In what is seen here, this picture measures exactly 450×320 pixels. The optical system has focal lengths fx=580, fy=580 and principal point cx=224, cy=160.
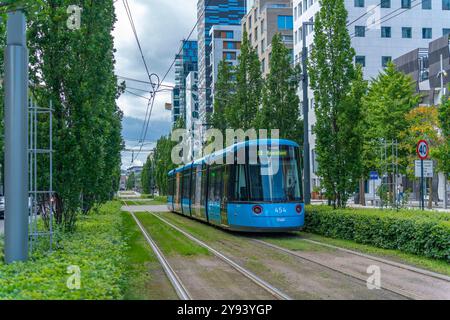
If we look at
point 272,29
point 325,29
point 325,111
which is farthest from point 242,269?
point 272,29

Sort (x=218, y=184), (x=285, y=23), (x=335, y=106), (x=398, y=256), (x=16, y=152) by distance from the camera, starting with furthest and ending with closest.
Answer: (x=285, y=23)
(x=218, y=184)
(x=335, y=106)
(x=398, y=256)
(x=16, y=152)

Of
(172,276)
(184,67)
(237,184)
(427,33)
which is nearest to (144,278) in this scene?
(172,276)

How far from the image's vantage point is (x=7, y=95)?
9492 millimetres

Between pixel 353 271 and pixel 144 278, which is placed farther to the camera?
pixel 353 271

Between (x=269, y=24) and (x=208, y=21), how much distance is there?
173ft

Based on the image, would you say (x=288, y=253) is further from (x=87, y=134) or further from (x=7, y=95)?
(x=7, y=95)

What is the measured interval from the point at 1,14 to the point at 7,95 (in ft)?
7.91

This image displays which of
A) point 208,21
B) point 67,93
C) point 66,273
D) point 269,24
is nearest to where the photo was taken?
point 66,273

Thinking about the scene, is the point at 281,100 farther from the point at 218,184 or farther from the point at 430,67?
the point at 430,67

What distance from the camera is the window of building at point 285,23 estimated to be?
79.1 m

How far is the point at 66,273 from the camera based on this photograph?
24.7 ft

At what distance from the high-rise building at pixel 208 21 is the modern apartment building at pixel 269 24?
126 ft

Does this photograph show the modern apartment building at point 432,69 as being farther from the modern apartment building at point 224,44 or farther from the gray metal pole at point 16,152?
the modern apartment building at point 224,44

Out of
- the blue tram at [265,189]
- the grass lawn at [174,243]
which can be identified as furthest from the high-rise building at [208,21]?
the blue tram at [265,189]
